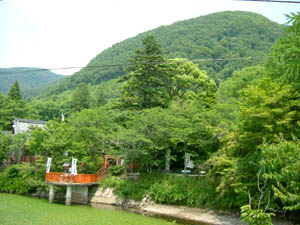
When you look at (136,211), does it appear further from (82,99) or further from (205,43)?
(205,43)

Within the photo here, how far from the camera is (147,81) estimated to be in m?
28.9

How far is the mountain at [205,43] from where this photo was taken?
80125mm

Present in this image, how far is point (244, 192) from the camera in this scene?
47.5 feet

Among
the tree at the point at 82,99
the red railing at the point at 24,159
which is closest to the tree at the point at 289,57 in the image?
the red railing at the point at 24,159

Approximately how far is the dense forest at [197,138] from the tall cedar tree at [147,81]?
10 cm

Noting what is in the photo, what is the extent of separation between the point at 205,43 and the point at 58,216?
80.7 meters

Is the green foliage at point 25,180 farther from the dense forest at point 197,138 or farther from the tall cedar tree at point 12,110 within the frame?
the tall cedar tree at point 12,110

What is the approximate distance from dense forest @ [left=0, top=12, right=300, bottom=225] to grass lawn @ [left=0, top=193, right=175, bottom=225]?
3.38 meters

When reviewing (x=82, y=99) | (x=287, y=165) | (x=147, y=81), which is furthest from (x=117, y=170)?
(x=82, y=99)

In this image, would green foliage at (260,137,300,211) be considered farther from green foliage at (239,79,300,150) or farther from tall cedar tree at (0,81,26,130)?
tall cedar tree at (0,81,26,130)

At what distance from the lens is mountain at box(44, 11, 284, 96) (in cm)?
8012

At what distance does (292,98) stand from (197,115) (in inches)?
326

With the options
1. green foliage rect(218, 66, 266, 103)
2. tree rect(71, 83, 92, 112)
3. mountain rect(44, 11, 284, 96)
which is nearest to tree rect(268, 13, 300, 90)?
green foliage rect(218, 66, 266, 103)

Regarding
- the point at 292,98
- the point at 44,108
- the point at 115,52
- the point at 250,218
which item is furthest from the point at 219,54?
the point at 250,218
